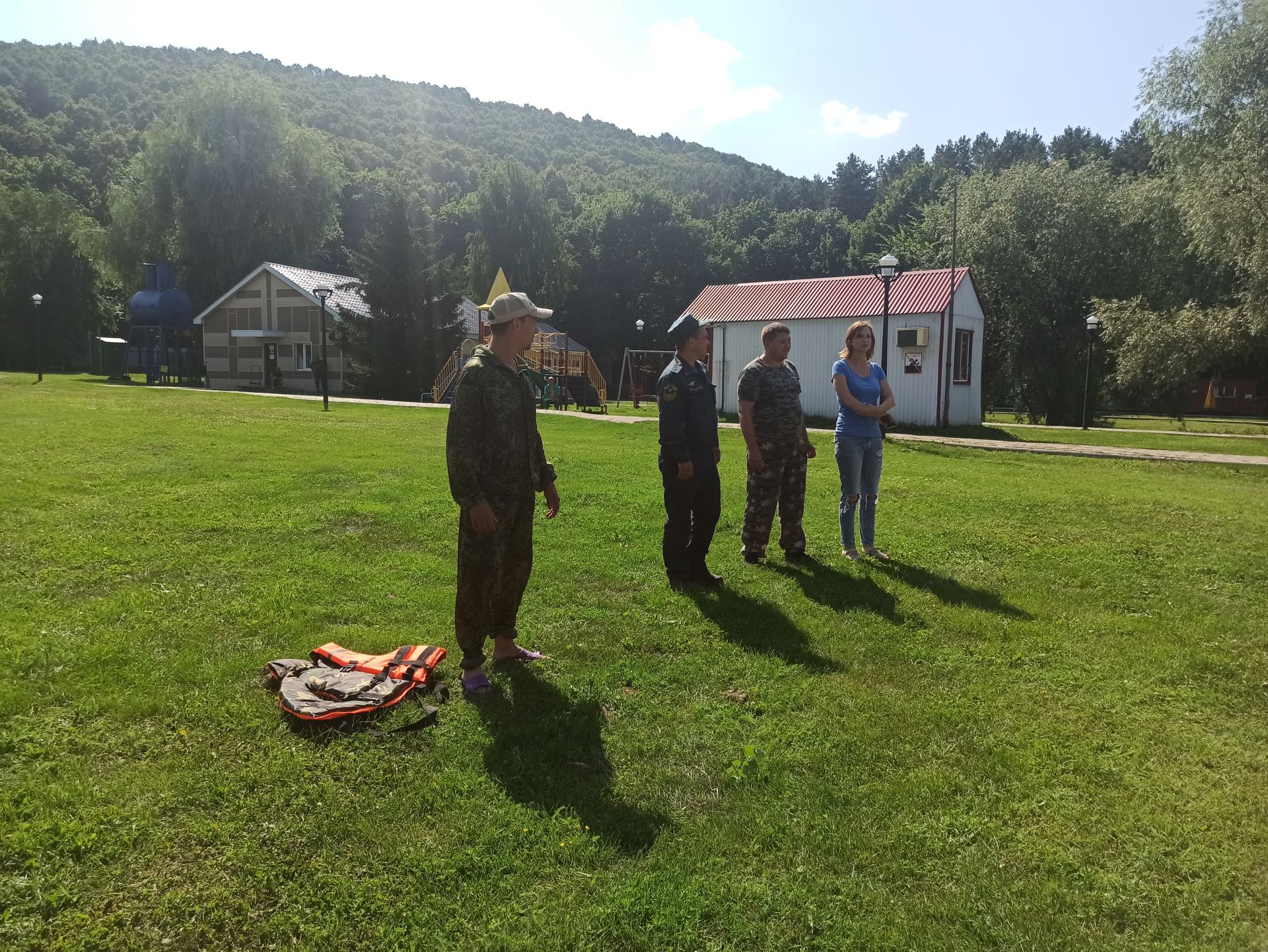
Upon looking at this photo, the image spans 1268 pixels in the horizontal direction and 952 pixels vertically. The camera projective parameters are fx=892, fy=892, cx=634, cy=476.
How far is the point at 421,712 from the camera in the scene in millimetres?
3902

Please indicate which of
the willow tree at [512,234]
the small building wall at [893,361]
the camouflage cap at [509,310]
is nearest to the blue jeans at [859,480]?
the camouflage cap at [509,310]

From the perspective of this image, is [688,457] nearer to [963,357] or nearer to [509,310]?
[509,310]

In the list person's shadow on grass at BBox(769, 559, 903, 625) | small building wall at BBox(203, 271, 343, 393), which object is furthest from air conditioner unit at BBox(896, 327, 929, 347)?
→ small building wall at BBox(203, 271, 343, 393)

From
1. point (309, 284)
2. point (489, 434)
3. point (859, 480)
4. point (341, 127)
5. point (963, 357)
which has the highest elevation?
point (341, 127)

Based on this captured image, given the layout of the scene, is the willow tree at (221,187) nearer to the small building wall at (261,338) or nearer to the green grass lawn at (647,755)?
the small building wall at (261,338)

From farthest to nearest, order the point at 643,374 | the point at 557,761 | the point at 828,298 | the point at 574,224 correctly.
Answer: the point at 574,224
the point at 643,374
the point at 828,298
the point at 557,761

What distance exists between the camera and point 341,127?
8088 centimetres

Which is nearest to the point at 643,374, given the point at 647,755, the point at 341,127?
the point at 647,755

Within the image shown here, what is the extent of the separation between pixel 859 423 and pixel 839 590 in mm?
1480

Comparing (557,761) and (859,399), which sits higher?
(859,399)

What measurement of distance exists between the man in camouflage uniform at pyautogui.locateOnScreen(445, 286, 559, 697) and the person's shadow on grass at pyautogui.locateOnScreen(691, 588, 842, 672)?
146 cm

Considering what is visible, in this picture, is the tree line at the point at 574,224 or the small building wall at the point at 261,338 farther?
the small building wall at the point at 261,338

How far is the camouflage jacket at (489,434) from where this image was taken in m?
4.30

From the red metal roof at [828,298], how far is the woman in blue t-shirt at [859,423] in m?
19.1
